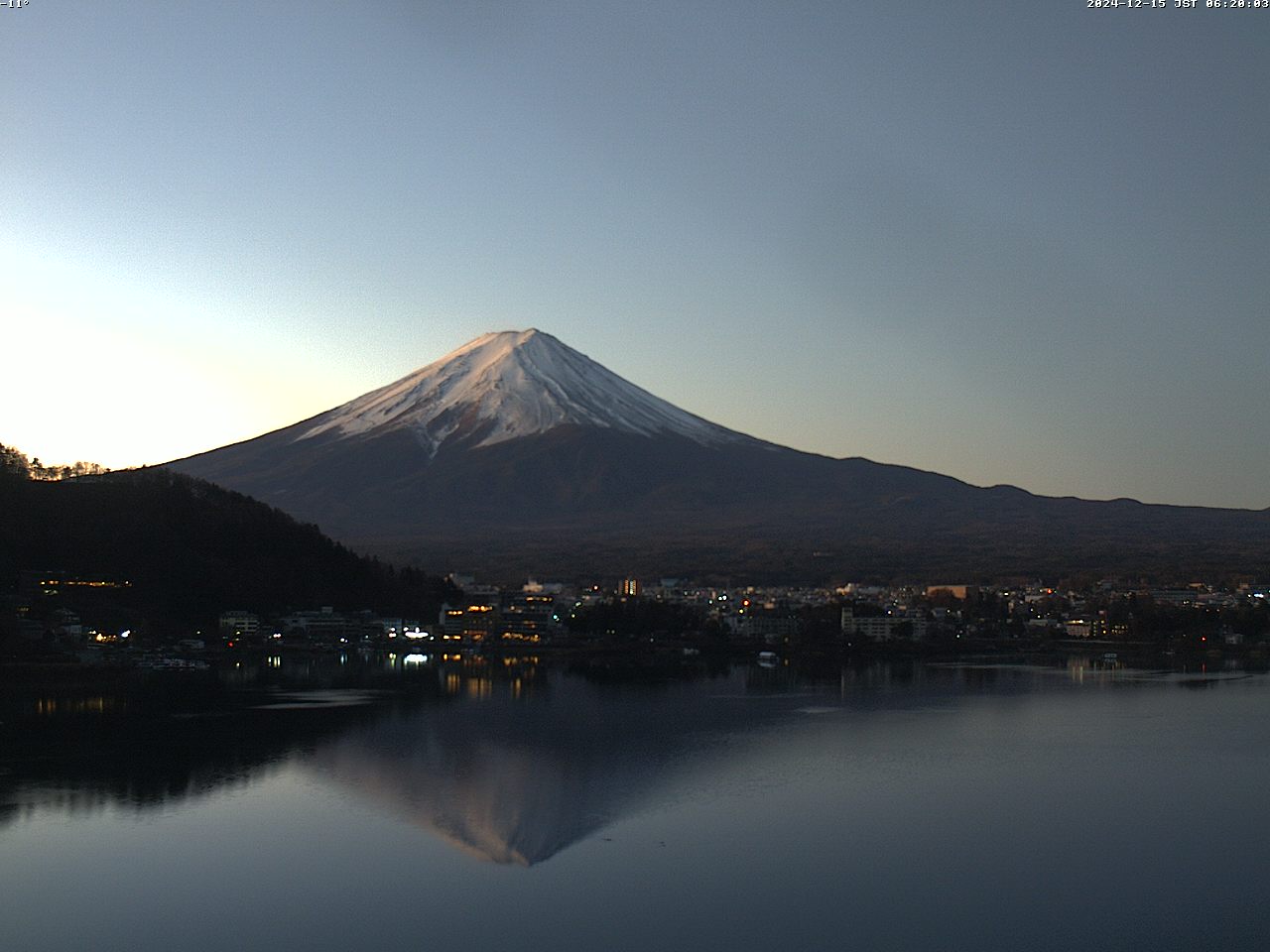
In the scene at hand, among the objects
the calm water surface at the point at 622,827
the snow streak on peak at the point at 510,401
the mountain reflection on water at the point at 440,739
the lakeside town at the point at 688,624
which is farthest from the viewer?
the snow streak on peak at the point at 510,401

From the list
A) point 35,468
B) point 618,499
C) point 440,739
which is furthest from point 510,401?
point 440,739

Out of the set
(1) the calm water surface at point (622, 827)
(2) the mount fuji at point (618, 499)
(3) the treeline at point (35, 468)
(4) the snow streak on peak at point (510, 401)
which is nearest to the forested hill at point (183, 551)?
(3) the treeline at point (35, 468)

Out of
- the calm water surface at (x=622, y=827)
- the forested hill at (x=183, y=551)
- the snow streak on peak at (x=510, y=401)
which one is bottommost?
the calm water surface at (x=622, y=827)

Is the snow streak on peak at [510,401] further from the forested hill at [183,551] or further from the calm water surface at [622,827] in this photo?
the calm water surface at [622,827]

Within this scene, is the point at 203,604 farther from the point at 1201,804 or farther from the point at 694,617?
the point at 1201,804

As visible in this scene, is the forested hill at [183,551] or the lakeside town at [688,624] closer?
the lakeside town at [688,624]

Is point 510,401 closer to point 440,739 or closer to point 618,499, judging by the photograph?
point 618,499
